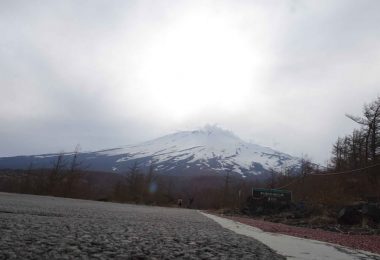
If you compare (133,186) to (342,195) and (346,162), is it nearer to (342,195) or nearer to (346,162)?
(346,162)

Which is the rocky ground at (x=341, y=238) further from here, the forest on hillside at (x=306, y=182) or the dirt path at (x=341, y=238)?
the forest on hillside at (x=306, y=182)

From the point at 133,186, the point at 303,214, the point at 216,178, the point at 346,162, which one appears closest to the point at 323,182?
the point at 346,162

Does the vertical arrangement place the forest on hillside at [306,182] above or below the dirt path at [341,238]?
above

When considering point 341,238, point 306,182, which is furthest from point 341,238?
Result: point 306,182

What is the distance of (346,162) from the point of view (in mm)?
50969

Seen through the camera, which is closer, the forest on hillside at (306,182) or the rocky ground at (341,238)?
the rocky ground at (341,238)

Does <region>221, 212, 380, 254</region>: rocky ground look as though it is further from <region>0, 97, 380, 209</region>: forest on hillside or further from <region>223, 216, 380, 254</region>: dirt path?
<region>0, 97, 380, 209</region>: forest on hillside

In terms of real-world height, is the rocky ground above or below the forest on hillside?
below

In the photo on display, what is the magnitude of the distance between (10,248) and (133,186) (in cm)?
6994

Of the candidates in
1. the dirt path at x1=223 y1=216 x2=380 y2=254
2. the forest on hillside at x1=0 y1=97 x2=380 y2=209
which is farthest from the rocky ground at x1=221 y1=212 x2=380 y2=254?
the forest on hillside at x1=0 y1=97 x2=380 y2=209

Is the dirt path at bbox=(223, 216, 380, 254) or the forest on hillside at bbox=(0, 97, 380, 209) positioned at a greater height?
the forest on hillside at bbox=(0, 97, 380, 209)

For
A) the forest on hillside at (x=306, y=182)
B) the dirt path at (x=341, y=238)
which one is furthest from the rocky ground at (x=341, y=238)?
the forest on hillside at (x=306, y=182)

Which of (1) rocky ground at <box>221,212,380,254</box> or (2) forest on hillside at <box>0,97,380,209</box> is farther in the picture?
(2) forest on hillside at <box>0,97,380,209</box>

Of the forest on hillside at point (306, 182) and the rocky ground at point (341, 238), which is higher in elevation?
the forest on hillside at point (306, 182)
